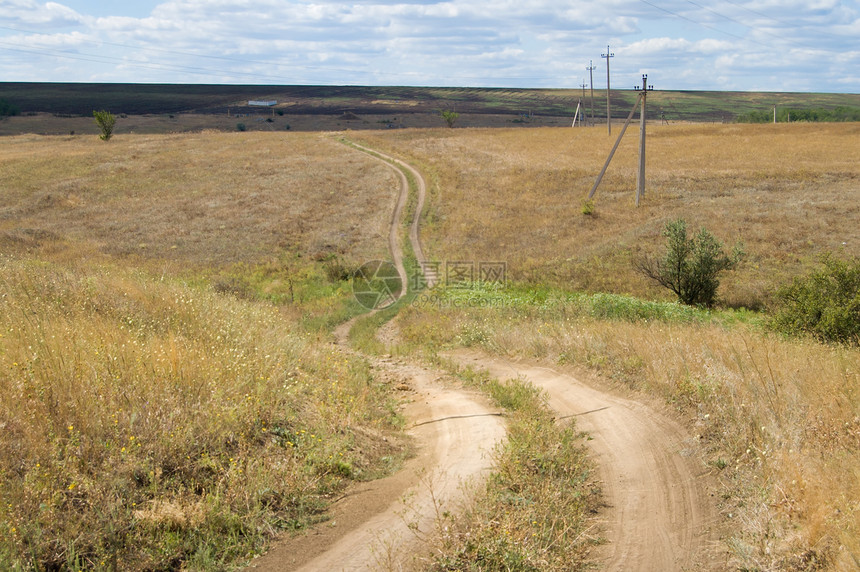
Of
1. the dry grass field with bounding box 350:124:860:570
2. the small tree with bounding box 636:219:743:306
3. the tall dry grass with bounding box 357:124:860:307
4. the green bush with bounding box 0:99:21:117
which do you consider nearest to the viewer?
the dry grass field with bounding box 350:124:860:570

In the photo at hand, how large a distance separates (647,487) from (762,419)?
1448 millimetres

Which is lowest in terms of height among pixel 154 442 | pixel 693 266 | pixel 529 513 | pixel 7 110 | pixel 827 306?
pixel 693 266

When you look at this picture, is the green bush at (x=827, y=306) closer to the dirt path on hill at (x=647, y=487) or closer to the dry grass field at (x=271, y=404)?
the dry grass field at (x=271, y=404)

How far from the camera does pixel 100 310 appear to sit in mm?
8805

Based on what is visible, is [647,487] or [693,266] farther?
[693,266]

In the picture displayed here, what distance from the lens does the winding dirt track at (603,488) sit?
4.93 meters

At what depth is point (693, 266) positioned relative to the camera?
79.4 ft

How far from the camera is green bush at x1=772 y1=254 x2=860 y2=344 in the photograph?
45.7ft

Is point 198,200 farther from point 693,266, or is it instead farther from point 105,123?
point 105,123

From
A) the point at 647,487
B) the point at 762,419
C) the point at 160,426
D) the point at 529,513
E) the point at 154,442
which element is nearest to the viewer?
the point at 529,513

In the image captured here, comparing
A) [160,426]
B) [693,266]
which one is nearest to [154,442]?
[160,426]

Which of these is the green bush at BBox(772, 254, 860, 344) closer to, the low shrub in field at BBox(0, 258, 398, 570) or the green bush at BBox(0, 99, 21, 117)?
the low shrub in field at BBox(0, 258, 398, 570)

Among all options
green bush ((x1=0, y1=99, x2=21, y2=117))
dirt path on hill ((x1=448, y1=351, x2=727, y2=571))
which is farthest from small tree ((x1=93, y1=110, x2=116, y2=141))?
dirt path on hill ((x1=448, y1=351, x2=727, y2=571))

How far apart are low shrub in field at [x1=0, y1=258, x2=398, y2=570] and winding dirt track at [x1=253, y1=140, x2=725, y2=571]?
0.42 m
